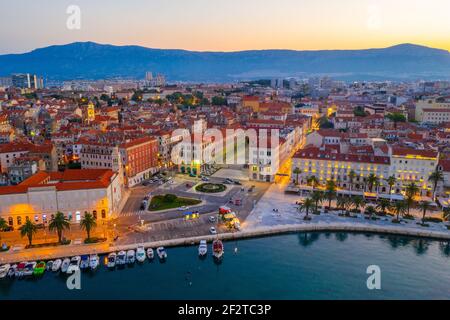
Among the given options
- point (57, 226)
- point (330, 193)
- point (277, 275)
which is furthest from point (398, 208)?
point (57, 226)

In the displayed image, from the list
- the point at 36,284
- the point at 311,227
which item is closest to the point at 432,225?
the point at 311,227

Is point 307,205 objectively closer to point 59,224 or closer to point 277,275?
point 277,275

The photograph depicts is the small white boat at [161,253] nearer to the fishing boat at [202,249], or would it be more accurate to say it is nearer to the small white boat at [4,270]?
the fishing boat at [202,249]

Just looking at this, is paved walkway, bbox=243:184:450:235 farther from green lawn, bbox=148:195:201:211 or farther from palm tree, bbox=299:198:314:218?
green lawn, bbox=148:195:201:211

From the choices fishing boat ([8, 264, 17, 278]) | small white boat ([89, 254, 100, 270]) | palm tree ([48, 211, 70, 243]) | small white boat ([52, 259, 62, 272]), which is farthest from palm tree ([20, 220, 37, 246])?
small white boat ([89, 254, 100, 270])

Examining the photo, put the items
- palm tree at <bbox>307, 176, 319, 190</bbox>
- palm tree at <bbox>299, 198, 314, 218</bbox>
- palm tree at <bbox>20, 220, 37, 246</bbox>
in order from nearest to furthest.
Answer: palm tree at <bbox>20, 220, 37, 246</bbox>
palm tree at <bbox>299, 198, 314, 218</bbox>
palm tree at <bbox>307, 176, 319, 190</bbox>

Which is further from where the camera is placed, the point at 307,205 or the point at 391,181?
the point at 391,181
